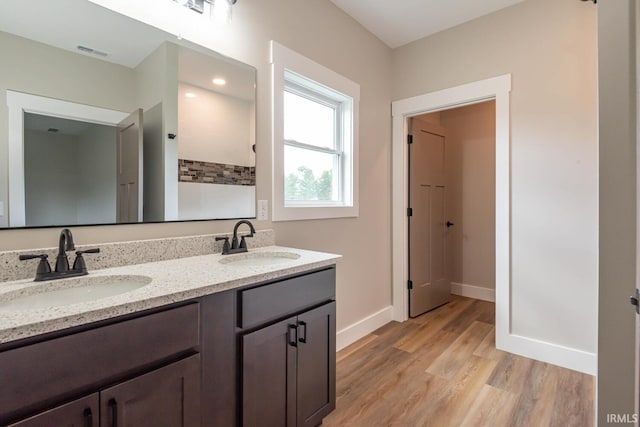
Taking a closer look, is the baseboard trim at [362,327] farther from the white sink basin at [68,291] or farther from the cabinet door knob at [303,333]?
the white sink basin at [68,291]

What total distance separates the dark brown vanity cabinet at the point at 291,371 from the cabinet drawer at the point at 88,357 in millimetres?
302

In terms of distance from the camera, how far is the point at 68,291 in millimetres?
1129

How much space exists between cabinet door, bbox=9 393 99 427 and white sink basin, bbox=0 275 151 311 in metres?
0.40

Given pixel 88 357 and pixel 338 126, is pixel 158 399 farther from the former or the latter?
pixel 338 126

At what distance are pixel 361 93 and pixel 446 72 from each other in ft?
2.59

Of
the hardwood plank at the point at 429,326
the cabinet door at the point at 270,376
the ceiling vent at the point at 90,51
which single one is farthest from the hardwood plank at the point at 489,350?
the ceiling vent at the point at 90,51

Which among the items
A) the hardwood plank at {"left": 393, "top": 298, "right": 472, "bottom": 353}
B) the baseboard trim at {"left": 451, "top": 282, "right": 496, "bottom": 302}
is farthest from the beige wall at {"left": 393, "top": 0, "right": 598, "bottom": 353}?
the baseboard trim at {"left": 451, "top": 282, "right": 496, "bottom": 302}

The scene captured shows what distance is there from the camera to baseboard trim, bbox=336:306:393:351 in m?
2.49

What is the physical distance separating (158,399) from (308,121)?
198 cm

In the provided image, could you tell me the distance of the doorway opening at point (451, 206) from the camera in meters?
3.19

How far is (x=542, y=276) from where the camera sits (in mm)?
2307

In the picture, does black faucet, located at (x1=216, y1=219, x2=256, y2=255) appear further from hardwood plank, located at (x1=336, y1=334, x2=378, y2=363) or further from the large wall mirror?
hardwood plank, located at (x1=336, y1=334, x2=378, y2=363)

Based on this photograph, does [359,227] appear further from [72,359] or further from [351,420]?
[72,359]

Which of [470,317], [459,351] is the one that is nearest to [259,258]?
[459,351]
